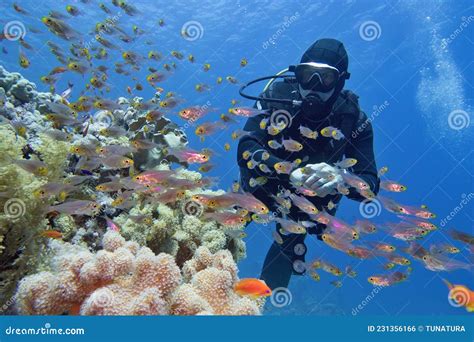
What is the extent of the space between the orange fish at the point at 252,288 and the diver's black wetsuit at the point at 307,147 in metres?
2.65

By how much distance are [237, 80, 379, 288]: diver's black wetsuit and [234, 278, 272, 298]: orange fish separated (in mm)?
2655

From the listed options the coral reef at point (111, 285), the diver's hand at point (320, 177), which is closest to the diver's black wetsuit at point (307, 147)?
the diver's hand at point (320, 177)

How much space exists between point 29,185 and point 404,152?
79.4m

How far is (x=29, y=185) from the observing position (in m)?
3.91

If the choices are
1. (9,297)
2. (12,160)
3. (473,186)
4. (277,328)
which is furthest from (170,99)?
(473,186)

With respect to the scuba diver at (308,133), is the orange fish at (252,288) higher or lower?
lower

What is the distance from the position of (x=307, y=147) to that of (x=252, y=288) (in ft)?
10.9

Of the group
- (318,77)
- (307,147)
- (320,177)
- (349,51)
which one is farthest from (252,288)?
(349,51)

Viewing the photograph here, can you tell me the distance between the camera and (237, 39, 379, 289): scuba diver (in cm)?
587

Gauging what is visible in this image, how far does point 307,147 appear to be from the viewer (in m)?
6.11

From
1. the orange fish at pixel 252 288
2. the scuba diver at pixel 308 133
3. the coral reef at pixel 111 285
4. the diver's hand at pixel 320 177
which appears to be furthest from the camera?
the scuba diver at pixel 308 133

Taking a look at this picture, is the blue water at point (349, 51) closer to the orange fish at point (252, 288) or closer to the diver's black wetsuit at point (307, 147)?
the diver's black wetsuit at point (307, 147)

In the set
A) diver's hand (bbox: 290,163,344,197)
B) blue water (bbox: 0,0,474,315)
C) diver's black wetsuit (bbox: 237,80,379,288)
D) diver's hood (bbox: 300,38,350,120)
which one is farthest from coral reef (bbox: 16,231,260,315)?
blue water (bbox: 0,0,474,315)

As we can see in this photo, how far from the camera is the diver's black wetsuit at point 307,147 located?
19.8 ft
